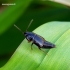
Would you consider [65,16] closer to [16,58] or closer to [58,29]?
[58,29]

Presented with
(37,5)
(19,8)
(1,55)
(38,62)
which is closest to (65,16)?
(37,5)

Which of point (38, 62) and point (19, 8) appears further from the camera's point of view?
point (19, 8)

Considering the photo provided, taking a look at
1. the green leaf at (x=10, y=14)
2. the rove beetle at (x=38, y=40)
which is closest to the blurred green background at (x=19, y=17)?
the green leaf at (x=10, y=14)

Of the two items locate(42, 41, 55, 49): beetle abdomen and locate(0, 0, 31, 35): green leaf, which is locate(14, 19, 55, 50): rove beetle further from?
locate(0, 0, 31, 35): green leaf

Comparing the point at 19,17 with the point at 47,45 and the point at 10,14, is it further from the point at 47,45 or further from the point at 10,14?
the point at 47,45

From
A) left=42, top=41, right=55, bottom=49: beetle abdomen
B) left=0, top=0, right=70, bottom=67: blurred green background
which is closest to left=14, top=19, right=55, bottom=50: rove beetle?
left=42, top=41, right=55, bottom=49: beetle abdomen

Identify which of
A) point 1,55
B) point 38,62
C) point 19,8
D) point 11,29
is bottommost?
point 1,55

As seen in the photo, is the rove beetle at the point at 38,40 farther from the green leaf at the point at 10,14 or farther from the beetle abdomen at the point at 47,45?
the green leaf at the point at 10,14
